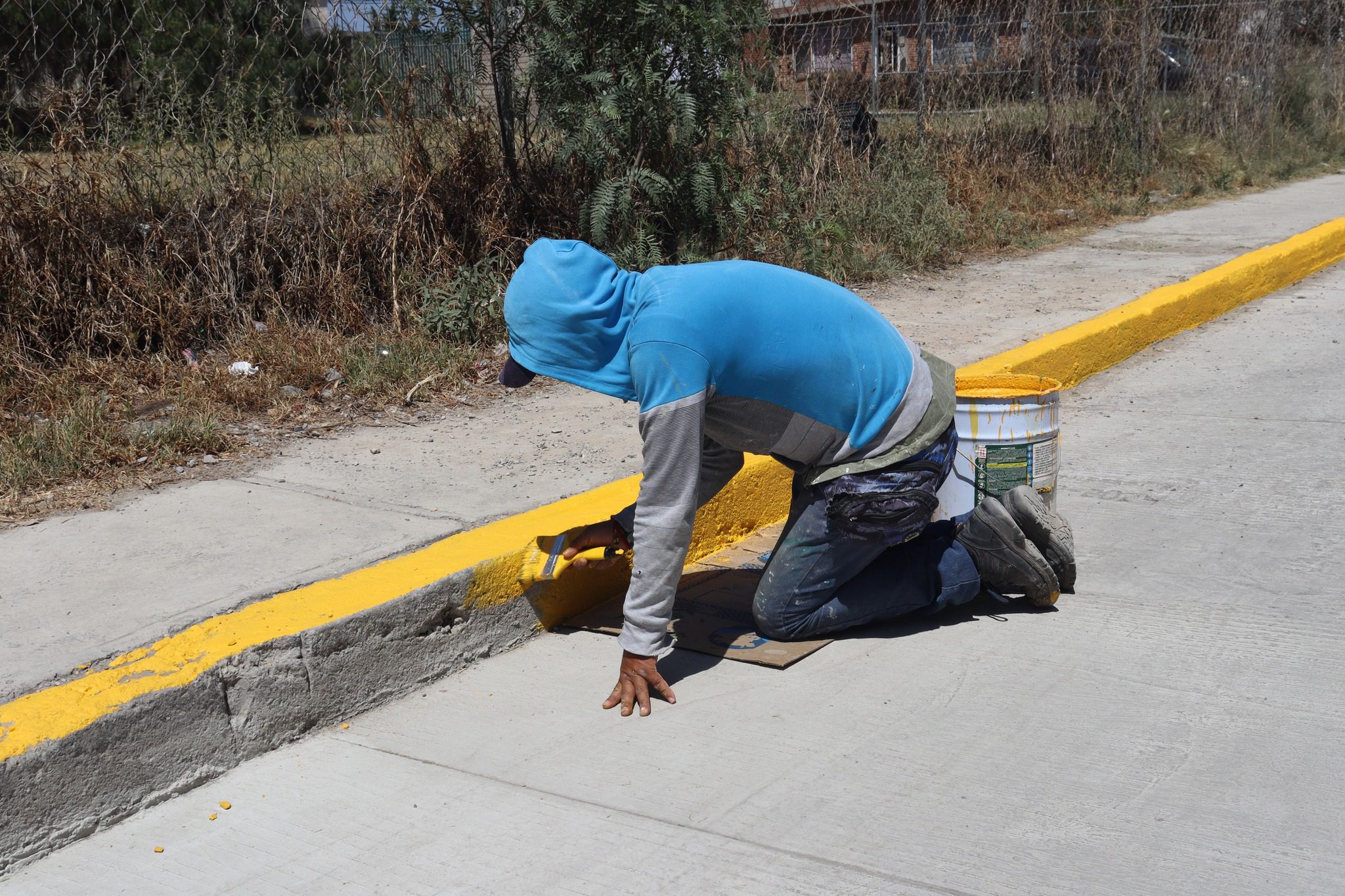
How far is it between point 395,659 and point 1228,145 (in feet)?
44.8

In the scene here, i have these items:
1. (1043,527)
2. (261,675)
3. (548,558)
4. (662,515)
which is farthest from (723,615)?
(261,675)

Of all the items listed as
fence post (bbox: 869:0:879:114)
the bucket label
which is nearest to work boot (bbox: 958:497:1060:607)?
the bucket label

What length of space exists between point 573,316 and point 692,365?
1.03 ft

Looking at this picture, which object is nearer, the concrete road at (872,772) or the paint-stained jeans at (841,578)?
the concrete road at (872,772)

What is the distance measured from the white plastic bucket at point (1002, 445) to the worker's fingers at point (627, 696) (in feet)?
4.35

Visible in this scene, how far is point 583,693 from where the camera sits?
349 cm

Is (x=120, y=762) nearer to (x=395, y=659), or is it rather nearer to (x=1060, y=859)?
(x=395, y=659)

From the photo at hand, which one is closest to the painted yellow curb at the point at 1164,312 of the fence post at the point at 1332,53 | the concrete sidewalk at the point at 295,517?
the concrete sidewalk at the point at 295,517

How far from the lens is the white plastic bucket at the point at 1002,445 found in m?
4.02

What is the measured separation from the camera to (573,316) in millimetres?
3143

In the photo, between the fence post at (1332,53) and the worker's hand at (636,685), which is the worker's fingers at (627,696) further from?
the fence post at (1332,53)

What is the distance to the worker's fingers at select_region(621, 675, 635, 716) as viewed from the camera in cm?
331

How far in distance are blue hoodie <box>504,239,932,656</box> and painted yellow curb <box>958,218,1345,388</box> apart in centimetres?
169

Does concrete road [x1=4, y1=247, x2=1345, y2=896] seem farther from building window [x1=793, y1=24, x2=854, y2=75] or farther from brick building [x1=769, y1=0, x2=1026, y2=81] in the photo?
brick building [x1=769, y1=0, x2=1026, y2=81]
